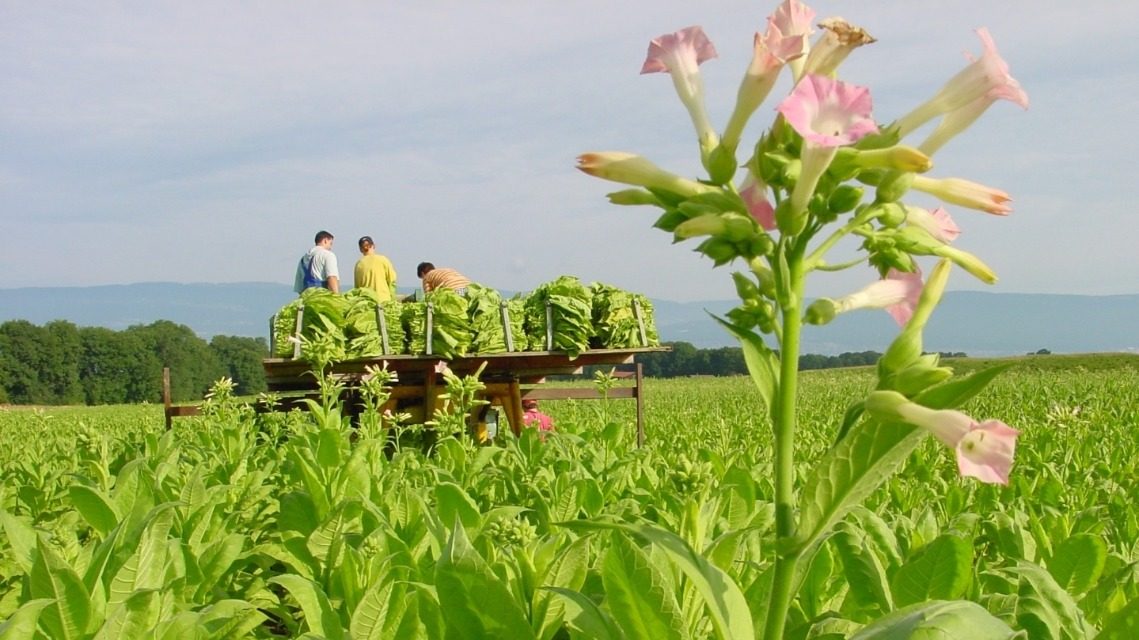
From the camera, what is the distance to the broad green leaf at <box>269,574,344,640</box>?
2.17 metres

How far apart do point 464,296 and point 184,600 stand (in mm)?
7034

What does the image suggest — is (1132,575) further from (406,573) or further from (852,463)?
(406,573)

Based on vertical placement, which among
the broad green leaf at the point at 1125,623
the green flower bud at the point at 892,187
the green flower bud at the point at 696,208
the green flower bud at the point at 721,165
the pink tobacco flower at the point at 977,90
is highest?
the pink tobacco flower at the point at 977,90

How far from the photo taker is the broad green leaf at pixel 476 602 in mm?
1824

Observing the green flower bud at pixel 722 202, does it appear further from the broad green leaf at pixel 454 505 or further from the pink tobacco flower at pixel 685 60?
the broad green leaf at pixel 454 505

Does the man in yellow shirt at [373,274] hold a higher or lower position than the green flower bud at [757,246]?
higher

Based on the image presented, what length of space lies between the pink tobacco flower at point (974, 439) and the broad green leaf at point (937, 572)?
3.17ft

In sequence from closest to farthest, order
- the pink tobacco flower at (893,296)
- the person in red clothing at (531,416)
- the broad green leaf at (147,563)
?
the pink tobacco flower at (893,296) → the broad green leaf at (147,563) → the person in red clothing at (531,416)

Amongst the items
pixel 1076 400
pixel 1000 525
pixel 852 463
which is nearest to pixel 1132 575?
pixel 1000 525

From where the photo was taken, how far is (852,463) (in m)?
1.33

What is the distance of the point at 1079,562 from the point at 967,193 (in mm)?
1387

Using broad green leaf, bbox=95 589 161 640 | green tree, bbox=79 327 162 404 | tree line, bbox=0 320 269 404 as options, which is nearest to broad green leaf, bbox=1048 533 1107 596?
broad green leaf, bbox=95 589 161 640

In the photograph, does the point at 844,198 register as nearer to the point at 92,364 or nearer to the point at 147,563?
the point at 147,563

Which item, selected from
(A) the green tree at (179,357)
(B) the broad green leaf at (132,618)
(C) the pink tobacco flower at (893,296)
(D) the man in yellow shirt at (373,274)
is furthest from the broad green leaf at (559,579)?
(A) the green tree at (179,357)
